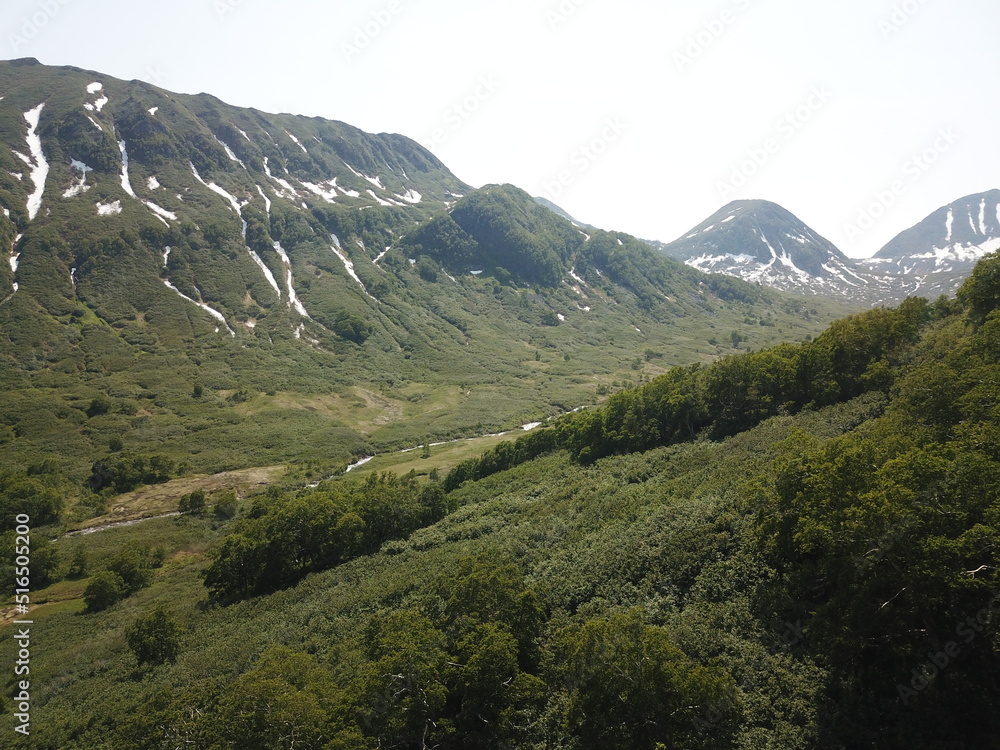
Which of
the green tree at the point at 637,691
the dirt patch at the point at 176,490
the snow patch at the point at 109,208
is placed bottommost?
the green tree at the point at 637,691

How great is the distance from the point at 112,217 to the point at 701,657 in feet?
790

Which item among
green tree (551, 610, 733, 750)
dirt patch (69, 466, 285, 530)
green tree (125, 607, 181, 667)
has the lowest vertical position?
green tree (125, 607, 181, 667)

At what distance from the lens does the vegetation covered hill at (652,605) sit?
21547 mm

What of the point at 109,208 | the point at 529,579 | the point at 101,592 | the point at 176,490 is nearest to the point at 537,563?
the point at 529,579

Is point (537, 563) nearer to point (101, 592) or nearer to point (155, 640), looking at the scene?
point (155, 640)

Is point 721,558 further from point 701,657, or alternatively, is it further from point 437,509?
point 437,509

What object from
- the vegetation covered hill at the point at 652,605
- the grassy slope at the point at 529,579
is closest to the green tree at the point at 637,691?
the vegetation covered hill at the point at 652,605

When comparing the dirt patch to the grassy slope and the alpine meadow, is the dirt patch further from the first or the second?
the grassy slope

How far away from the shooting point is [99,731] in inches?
1439

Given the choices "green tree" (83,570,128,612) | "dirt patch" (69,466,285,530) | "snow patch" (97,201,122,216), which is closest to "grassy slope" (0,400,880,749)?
"green tree" (83,570,128,612)

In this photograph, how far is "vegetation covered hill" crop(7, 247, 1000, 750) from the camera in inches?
848

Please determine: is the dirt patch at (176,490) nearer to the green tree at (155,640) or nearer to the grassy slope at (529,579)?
the grassy slope at (529,579)

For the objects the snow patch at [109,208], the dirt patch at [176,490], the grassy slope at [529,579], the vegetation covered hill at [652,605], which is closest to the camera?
the vegetation covered hill at [652,605]

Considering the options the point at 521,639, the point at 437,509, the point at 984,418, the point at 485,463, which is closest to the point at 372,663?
the point at 521,639
